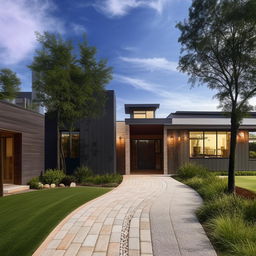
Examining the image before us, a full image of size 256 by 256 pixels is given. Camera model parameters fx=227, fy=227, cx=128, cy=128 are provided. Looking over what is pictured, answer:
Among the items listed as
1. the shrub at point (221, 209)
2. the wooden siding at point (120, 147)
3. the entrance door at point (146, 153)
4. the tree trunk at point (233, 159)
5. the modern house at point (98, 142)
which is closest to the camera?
the shrub at point (221, 209)

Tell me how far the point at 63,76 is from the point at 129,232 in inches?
308

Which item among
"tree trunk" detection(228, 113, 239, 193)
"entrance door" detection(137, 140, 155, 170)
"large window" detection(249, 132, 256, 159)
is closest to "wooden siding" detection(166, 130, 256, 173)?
"large window" detection(249, 132, 256, 159)

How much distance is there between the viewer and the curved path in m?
3.28

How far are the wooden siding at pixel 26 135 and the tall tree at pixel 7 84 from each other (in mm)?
5658

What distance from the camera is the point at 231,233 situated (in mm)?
3498

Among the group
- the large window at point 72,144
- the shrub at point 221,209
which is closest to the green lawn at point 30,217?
the shrub at point 221,209

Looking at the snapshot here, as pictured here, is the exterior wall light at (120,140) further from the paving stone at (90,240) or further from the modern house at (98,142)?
the paving stone at (90,240)

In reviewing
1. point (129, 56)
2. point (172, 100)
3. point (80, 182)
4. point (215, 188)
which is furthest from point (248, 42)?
point (172, 100)

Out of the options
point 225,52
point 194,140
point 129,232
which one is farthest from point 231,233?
point 194,140

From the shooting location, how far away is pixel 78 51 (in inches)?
426

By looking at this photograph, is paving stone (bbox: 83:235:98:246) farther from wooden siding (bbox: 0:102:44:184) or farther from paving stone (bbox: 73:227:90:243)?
wooden siding (bbox: 0:102:44:184)

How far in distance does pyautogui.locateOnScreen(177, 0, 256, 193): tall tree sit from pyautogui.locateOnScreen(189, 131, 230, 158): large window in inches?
308

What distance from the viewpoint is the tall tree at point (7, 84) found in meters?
14.8

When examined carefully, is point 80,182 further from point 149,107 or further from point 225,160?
point 149,107
